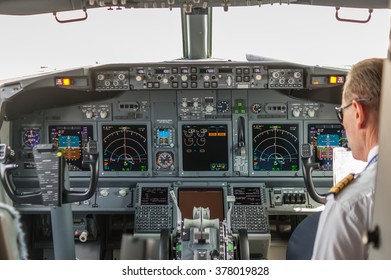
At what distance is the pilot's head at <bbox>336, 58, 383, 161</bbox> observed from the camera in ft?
5.49

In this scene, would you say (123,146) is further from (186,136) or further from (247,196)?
(247,196)

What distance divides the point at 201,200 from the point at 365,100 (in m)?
2.84

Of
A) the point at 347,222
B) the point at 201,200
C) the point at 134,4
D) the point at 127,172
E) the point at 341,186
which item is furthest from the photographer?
the point at 127,172

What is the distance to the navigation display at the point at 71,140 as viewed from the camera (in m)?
4.45

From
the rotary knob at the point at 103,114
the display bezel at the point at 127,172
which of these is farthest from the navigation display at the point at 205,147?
the rotary knob at the point at 103,114

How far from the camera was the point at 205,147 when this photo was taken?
4477 millimetres

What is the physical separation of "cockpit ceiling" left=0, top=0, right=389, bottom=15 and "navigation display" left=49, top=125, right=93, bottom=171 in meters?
1.67

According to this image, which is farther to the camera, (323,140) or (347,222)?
(323,140)

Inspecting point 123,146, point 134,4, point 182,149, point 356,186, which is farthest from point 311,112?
point 356,186

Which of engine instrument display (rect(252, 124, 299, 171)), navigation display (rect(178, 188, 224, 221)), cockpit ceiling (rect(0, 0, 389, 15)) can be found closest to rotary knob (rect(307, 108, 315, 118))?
engine instrument display (rect(252, 124, 299, 171))

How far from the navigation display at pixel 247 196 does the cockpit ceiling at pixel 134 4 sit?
1971 millimetres

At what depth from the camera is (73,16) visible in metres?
3.18
